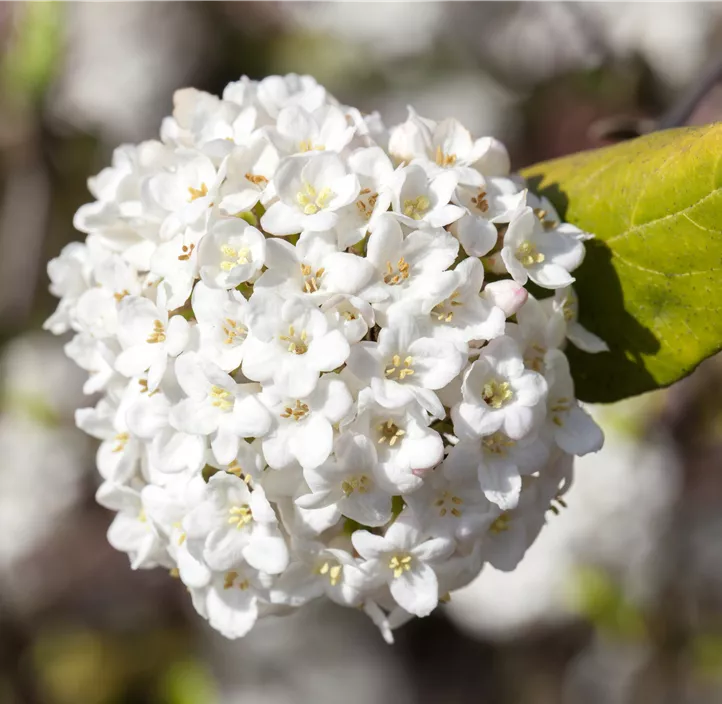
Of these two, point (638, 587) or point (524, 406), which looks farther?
→ point (638, 587)

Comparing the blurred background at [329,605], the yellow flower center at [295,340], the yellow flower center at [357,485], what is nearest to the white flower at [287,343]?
the yellow flower center at [295,340]

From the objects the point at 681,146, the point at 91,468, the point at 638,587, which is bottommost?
the point at 91,468

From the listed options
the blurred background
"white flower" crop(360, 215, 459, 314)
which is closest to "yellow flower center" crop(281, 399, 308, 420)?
"white flower" crop(360, 215, 459, 314)

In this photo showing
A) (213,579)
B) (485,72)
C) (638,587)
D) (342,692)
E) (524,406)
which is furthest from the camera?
(485,72)

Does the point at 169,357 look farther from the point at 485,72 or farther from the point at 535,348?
the point at 485,72

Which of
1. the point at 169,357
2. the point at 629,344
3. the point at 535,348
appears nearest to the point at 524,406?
the point at 535,348

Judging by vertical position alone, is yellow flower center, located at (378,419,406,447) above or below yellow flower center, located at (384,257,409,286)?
below

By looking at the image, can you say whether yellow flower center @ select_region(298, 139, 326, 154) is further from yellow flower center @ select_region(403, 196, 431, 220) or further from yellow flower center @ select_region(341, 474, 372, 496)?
yellow flower center @ select_region(341, 474, 372, 496)

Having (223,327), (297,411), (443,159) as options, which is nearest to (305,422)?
(297,411)
